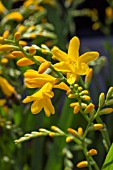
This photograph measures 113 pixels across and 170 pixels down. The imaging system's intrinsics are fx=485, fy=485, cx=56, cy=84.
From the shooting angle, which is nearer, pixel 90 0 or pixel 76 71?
pixel 76 71

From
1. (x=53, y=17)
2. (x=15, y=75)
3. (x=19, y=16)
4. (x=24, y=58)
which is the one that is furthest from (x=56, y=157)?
(x=53, y=17)

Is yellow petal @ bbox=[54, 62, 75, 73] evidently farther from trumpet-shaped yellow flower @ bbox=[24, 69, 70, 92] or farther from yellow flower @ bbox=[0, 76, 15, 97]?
yellow flower @ bbox=[0, 76, 15, 97]

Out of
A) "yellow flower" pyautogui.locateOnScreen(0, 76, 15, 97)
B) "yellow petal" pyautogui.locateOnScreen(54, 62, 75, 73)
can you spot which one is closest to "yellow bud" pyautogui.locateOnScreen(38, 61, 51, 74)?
"yellow petal" pyautogui.locateOnScreen(54, 62, 75, 73)

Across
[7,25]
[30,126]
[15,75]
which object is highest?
[7,25]

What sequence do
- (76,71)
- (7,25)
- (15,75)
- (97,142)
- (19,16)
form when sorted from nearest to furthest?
1. (76,71)
2. (15,75)
3. (19,16)
4. (7,25)
5. (97,142)

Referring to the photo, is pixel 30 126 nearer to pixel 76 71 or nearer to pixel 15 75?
pixel 15 75

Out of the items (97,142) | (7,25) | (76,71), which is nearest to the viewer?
(76,71)

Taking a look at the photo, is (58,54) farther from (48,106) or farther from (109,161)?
(109,161)

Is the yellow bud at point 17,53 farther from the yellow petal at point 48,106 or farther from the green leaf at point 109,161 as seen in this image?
the green leaf at point 109,161
